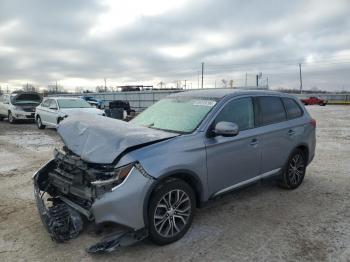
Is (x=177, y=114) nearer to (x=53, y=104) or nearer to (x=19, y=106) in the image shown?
(x=53, y=104)

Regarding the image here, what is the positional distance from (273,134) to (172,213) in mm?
2255

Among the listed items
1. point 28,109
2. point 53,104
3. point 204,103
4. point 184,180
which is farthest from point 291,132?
point 28,109

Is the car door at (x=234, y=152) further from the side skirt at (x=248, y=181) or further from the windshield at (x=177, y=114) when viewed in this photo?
the windshield at (x=177, y=114)

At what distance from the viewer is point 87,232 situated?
426 centimetres

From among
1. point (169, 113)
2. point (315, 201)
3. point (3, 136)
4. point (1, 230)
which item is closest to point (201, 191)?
point (169, 113)

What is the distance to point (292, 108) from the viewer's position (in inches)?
240

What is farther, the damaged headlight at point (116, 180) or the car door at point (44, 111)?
the car door at point (44, 111)

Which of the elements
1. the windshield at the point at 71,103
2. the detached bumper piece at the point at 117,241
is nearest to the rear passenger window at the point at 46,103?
the windshield at the point at 71,103

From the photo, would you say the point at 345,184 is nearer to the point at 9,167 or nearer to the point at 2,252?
the point at 2,252

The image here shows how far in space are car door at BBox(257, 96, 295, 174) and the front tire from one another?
5.33ft

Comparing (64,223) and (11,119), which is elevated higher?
(11,119)

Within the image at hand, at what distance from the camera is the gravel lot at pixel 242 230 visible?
3715mm

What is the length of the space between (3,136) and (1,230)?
416 inches

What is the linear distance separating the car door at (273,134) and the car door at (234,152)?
200 mm
